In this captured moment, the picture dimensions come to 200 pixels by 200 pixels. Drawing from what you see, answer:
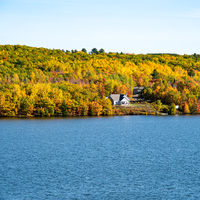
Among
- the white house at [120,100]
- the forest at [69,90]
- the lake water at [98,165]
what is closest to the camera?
the lake water at [98,165]

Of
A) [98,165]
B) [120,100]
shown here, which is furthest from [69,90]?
[98,165]

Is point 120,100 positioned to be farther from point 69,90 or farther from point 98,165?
point 98,165

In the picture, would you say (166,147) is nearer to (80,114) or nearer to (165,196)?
(165,196)

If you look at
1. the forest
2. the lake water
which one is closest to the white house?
the forest

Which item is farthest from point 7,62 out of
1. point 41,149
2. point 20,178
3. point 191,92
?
point 20,178

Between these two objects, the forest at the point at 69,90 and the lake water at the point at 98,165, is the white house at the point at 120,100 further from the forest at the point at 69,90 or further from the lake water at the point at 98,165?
the lake water at the point at 98,165

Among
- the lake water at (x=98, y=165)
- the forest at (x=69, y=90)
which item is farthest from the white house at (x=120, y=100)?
the lake water at (x=98, y=165)

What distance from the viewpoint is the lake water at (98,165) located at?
28688 mm

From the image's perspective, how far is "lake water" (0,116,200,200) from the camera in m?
28.7

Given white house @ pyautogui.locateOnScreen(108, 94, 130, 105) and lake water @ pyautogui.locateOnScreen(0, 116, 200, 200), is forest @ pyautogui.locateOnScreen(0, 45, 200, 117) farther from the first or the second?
lake water @ pyautogui.locateOnScreen(0, 116, 200, 200)

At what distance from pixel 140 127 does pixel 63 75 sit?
8384cm

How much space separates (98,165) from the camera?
122 ft

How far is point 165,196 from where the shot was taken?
27734 millimetres

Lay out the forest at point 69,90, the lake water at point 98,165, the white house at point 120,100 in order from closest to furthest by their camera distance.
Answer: the lake water at point 98,165 < the forest at point 69,90 < the white house at point 120,100
